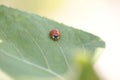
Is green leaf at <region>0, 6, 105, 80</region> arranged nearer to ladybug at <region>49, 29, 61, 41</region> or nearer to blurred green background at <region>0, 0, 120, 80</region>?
ladybug at <region>49, 29, 61, 41</region>

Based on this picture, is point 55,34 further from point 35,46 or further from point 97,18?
point 97,18

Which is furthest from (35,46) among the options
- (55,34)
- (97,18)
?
(97,18)

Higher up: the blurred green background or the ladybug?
the blurred green background

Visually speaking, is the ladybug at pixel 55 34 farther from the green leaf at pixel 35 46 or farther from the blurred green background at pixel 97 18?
the blurred green background at pixel 97 18

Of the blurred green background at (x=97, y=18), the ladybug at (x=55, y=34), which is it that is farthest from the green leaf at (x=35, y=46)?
the blurred green background at (x=97, y=18)

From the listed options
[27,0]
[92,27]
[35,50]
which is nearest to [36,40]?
[35,50]

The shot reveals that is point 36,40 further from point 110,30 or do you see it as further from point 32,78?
point 110,30

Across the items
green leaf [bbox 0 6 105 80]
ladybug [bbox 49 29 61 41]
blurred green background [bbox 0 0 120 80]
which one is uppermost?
blurred green background [bbox 0 0 120 80]

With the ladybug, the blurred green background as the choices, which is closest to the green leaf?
the ladybug
